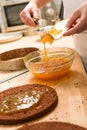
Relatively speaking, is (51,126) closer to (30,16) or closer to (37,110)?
(37,110)

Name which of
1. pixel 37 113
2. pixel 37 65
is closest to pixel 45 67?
pixel 37 65

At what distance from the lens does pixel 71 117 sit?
2.39ft

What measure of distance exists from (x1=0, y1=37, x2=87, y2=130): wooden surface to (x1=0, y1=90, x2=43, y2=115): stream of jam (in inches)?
2.1

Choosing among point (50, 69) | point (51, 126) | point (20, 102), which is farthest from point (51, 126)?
point (50, 69)

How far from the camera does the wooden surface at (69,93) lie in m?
0.73

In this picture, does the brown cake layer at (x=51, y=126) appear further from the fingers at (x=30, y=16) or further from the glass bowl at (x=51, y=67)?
the fingers at (x=30, y=16)

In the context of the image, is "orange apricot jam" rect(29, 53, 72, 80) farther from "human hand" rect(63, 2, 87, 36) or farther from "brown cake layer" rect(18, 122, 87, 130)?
"brown cake layer" rect(18, 122, 87, 130)

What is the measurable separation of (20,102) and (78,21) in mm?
365

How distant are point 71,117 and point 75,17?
0.38 m

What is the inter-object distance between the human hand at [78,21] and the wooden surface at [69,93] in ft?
0.64

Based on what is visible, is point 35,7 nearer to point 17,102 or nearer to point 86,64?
point 86,64

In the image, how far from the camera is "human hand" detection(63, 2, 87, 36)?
88cm

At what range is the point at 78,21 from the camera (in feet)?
3.02

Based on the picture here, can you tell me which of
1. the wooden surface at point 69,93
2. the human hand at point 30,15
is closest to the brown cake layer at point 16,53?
the human hand at point 30,15
